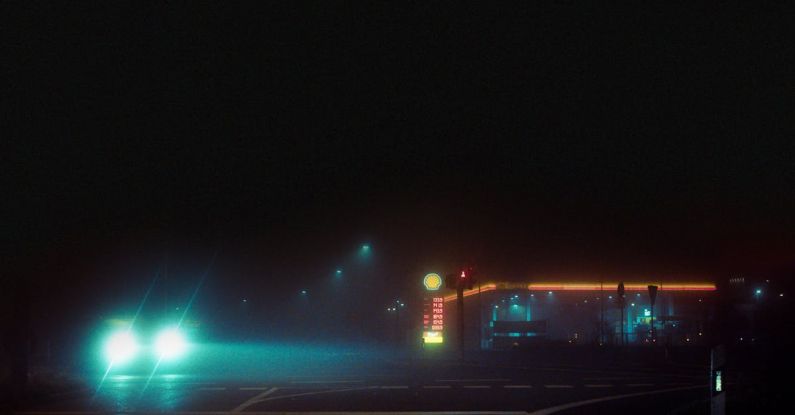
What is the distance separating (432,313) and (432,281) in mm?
2045

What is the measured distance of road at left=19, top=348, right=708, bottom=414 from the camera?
18672mm

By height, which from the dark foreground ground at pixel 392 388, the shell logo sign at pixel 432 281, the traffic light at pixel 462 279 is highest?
the traffic light at pixel 462 279

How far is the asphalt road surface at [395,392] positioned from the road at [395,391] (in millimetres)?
22

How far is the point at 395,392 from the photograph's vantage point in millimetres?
22500

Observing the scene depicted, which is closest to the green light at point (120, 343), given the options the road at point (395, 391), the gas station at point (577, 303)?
the road at point (395, 391)

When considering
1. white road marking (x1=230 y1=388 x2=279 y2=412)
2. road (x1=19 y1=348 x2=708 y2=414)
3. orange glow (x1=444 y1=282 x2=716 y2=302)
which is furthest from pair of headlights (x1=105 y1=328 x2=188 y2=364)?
orange glow (x1=444 y1=282 x2=716 y2=302)

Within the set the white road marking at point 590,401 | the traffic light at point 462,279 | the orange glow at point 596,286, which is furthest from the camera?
the orange glow at point 596,286

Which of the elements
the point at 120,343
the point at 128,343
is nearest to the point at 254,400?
the point at 120,343

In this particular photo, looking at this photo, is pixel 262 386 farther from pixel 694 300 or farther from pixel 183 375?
pixel 694 300

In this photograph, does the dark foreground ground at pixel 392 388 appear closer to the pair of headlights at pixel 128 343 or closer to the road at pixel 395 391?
the road at pixel 395 391

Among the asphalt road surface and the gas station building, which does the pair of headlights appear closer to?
the asphalt road surface

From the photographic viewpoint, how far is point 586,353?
41.5 meters

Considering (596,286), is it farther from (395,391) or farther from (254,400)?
(254,400)

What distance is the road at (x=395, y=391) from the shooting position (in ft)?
61.3
